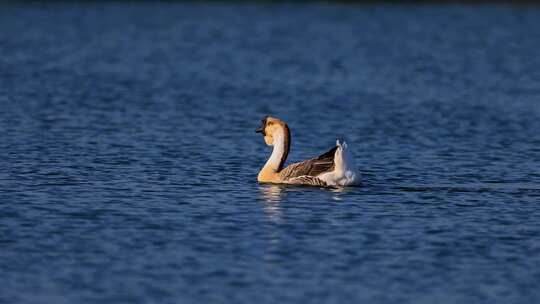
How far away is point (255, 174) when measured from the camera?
21.4 meters

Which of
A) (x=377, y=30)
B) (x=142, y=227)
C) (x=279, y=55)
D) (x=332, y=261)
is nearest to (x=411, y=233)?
(x=332, y=261)

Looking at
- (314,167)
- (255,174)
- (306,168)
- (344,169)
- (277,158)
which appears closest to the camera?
(344,169)

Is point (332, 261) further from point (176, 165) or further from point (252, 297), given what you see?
point (176, 165)

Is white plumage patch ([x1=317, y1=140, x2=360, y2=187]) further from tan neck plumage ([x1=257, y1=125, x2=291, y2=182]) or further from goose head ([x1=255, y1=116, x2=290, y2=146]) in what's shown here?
goose head ([x1=255, y1=116, x2=290, y2=146])

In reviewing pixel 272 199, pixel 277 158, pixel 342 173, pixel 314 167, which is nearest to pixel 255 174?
pixel 277 158

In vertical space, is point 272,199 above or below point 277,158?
below

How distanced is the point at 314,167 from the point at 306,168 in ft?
0.52

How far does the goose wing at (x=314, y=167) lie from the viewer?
1927 cm

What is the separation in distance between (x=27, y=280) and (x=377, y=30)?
46.9 meters

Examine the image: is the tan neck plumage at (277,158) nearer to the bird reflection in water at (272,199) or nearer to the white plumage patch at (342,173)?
the bird reflection in water at (272,199)

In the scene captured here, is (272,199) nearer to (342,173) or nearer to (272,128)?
(342,173)

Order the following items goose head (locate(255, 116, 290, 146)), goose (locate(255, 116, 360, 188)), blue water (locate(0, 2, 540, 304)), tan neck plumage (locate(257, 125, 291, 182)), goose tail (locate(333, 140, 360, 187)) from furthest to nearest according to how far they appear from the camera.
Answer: goose head (locate(255, 116, 290, 146)), tan neck plumage (locate(257, 125, 291, 182)), goose (locate(255, 116, 360, 188)), goose tail (locate(333, 140, 360, 187)), blue water (locate(0, 2, 540, 304))

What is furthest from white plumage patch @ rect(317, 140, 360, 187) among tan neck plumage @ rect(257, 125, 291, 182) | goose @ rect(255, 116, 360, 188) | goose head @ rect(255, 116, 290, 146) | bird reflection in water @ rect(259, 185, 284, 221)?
goose head @ rect(255, 116, 290, 146)

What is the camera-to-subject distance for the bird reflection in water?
17453mm
